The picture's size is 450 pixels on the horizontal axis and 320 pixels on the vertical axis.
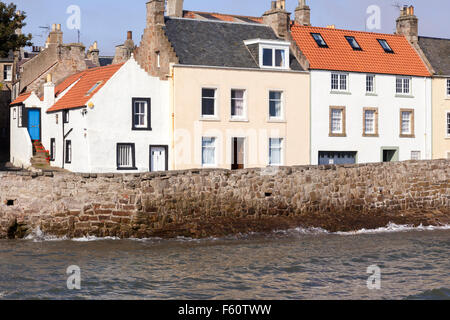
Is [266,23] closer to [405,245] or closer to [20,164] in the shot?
[20,164]

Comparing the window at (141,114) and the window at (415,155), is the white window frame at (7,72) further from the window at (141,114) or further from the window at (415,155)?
the window at (415,155)

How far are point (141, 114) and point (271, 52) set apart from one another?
27.4 ft

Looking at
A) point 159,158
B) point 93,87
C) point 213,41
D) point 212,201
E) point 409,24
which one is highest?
point 409,24

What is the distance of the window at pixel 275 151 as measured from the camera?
4018cm

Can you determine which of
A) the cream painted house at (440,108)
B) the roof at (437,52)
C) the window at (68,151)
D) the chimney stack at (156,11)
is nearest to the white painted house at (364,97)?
the cream painted house at (440,108)

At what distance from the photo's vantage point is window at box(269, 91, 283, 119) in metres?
40.3

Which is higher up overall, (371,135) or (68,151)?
(371,135)

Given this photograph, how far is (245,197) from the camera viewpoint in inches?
1146

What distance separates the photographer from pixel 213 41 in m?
40.3

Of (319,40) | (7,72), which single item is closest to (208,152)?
(319,40)

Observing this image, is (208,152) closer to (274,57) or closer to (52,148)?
(274,57)

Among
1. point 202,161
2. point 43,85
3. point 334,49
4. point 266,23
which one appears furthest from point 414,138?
point 43,85

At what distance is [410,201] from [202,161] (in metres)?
10.8

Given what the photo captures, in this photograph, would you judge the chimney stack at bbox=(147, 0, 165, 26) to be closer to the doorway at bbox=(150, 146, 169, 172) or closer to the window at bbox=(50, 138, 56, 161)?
the doorway at bbox=(150, 146, 169, 172)
